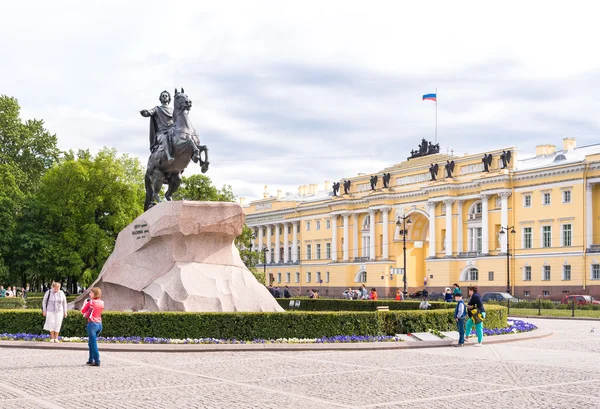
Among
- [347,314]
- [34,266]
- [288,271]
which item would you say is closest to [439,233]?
[288,271]

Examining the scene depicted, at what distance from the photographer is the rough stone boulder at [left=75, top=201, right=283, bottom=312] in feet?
71.2

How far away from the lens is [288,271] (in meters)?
117

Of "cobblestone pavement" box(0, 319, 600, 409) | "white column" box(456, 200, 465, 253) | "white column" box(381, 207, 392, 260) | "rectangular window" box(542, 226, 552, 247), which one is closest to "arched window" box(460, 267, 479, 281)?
"white column" box(456, 200, 465, 253)

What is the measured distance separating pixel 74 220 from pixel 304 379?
4298 centimetres

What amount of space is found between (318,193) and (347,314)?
102 meters

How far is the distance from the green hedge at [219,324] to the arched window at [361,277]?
259 feet

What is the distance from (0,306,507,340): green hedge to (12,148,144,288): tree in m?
32.8

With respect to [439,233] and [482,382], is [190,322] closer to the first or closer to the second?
[482,382]

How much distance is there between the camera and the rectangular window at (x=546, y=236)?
7612 centimetres

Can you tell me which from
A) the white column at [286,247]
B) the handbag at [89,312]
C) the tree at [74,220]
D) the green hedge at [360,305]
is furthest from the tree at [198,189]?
the white column at [286,247]

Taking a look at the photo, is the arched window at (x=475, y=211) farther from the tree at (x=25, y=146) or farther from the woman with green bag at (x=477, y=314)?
the woman with green bag at (x=477, y=314)

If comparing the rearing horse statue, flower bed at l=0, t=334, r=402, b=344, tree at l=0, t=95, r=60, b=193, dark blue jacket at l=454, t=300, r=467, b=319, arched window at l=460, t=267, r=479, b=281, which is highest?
tree at l=0, t=95, r=60, b=193

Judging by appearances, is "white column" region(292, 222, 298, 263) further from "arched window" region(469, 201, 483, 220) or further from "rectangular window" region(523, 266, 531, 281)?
"rectangular window" region(523, 266, 531, 281)

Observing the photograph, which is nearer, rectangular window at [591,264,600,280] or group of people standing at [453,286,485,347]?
group of people standing at [453,286,485,347]
